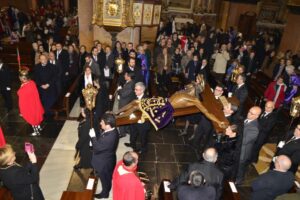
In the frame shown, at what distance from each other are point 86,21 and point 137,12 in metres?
2.06

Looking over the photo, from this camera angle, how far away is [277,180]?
397cm

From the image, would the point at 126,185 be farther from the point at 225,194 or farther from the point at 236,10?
the point at 236,10

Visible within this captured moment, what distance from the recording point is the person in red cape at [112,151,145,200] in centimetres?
354

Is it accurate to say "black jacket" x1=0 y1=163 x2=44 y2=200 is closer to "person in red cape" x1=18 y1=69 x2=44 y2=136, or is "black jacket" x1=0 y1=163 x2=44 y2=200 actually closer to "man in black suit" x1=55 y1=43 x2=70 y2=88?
"person in red cape" x1=18 y1=69 x2=44 y2=136

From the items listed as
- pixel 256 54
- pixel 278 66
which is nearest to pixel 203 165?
pixel 278 66

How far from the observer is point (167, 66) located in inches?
382

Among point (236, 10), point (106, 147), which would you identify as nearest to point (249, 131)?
point (106, 147)

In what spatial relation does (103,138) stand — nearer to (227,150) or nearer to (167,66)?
(227,150)

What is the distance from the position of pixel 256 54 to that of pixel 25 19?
12.4 meters

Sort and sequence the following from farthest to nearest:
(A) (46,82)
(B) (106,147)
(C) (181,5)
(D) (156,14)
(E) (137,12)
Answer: (C) (181,5)
(D) (156,14)
(E) (137,12)
(A) (46,82)
(B) (106,147)

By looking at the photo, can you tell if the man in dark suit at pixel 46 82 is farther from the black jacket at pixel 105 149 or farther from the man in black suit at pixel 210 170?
the man in black suit at pixel 210 170

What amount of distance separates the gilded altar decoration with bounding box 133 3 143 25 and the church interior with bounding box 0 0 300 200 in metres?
0.04

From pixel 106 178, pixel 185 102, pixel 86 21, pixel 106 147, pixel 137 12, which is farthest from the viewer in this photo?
pixel 86 21

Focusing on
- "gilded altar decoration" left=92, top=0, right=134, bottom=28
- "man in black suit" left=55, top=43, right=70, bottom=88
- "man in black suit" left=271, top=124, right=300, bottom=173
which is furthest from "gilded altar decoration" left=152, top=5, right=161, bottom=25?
"man in black suit" left=271, top=124, right=300, bottom=173
